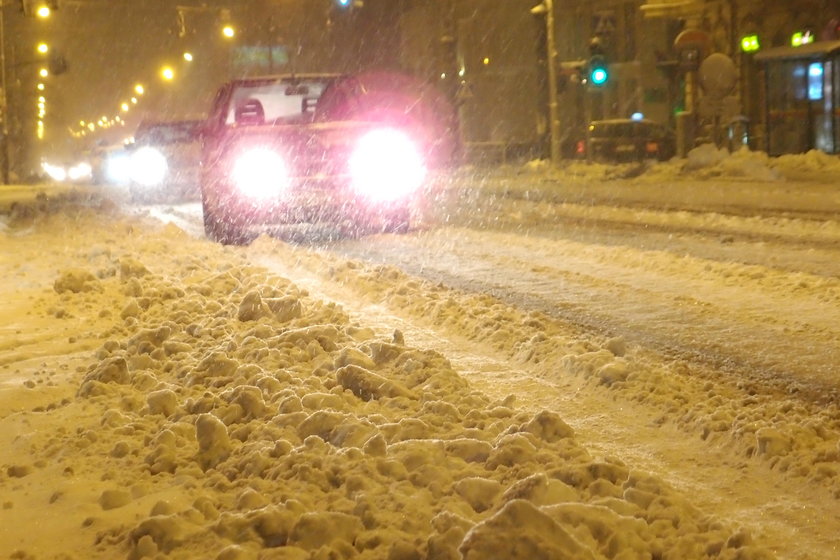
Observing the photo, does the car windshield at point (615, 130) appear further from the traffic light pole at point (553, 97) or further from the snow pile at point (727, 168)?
the snow pile at point (727, 168)

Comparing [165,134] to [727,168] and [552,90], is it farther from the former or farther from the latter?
[727,168]

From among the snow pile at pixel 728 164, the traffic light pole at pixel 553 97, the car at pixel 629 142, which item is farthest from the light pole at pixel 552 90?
the snow pile at pixel 728 164

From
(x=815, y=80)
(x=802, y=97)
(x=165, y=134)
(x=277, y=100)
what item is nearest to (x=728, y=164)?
(x=815, y=80)

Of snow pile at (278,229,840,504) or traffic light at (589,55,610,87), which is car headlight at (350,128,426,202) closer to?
snow pile at (278,229,840,504)

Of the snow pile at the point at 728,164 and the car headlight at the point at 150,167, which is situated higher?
the car headlight at the point at 150,167

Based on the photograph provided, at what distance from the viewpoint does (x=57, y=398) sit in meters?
5.98

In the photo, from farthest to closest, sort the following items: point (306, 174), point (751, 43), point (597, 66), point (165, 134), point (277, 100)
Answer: point (751, 43), point (597, 66), point (165, 134), point (277, 100), point (306, 174)

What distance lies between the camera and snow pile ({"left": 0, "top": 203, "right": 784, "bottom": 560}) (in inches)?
142

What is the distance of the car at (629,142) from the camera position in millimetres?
29375

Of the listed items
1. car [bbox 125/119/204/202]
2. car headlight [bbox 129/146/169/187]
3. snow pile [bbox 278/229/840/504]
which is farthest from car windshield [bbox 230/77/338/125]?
car headlight [bbox 129/146/169/187]

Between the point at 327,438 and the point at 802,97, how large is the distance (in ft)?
78.1

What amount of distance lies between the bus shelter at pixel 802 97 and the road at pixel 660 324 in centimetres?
1015

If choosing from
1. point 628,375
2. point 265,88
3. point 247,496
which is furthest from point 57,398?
point 265,88

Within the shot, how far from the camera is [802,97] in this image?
26078 millimetres
